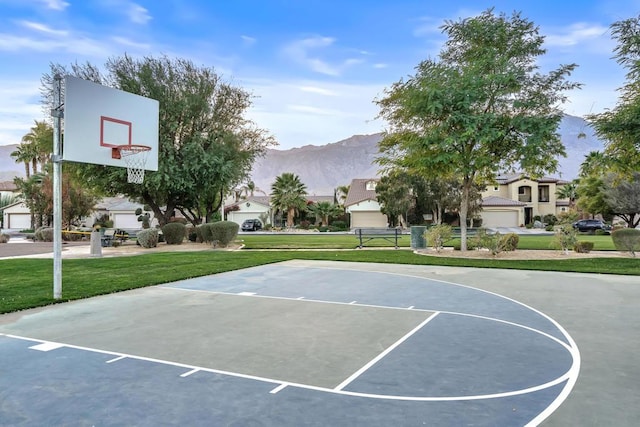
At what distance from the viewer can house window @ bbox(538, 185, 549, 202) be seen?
5810 centimetres

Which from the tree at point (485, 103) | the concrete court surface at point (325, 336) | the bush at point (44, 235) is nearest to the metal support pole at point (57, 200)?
the concrete court surface at point (325, 336)

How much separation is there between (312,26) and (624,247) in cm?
1985

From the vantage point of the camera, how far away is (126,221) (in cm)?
5559

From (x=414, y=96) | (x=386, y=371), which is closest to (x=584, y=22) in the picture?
(x=414, y=96)

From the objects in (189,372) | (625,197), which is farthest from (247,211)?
(189,372)

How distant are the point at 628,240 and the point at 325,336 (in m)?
17.8

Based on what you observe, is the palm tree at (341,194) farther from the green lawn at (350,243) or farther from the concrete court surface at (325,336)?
the concrete court surface at (325,336)

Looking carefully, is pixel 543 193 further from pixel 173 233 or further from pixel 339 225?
pixel 173 233

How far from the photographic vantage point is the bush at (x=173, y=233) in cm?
2673

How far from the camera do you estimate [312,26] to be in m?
26.4

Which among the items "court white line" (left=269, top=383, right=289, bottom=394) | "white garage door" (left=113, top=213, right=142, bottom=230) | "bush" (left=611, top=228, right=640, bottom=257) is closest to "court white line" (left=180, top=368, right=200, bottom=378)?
"court white line" (left=269, top=383, right=289, bottom=394)

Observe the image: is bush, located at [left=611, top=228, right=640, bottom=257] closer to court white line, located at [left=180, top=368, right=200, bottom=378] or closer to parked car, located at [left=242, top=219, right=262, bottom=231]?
court white line, located at [left=180, top=368, right=200, bottom=378]

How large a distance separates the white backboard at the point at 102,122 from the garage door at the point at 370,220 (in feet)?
128

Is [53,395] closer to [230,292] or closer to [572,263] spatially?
[230,292]
